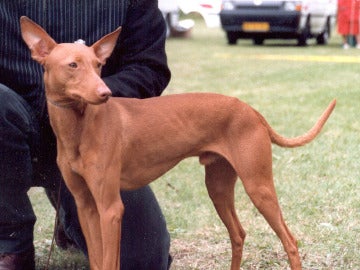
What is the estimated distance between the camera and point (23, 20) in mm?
2898

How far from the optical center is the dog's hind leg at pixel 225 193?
3.53 meters

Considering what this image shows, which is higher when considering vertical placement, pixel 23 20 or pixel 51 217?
pixel 23 20

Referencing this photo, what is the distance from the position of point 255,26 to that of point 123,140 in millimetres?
16627

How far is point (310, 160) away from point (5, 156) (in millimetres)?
3287

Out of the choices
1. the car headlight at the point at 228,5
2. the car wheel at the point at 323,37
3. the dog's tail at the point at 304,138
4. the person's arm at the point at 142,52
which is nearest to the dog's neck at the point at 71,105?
the person's arm at the point at 142,52

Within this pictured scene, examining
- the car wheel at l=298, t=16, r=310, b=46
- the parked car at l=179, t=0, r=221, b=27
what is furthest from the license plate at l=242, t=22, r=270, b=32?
the parked car at l=179, t=0, r=221, b=27

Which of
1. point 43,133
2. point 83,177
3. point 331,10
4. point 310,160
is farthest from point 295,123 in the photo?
point 331,10

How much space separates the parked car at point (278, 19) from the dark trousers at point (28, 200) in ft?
50.3

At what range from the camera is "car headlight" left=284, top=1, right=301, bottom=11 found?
61.9 feet

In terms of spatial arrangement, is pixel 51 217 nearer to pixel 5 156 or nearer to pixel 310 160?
pixel 5 156

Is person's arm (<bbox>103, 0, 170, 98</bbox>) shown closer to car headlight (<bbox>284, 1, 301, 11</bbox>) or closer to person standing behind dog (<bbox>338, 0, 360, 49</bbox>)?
person standing behind dog (<bbox>338, 0, 360, 49</bbox>)

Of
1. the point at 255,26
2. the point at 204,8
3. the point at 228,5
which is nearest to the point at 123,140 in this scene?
the point at 255,26

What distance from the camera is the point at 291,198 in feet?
17.2

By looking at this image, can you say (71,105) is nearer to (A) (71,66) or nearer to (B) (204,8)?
(A) (71,66)
